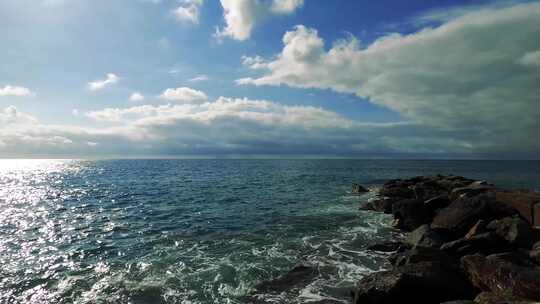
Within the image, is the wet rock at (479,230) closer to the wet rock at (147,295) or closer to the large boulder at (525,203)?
the large boulder at (525,203)

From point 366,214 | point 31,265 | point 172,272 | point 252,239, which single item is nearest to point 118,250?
point 31,265

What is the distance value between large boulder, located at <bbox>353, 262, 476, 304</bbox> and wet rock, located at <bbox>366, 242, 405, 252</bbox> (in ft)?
22.4

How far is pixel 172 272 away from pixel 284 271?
5.65 m

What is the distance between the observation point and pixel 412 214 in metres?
23.7

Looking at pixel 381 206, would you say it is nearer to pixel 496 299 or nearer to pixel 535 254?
pixel 535 254

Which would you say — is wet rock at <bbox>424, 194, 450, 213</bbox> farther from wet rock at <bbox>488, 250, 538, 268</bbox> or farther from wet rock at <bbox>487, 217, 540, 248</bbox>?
wet rock at <bbox>488, 250, 538, 268</bbox>

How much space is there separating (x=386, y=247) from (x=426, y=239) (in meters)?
2.47

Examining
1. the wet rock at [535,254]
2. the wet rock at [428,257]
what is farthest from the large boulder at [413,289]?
the wet rock at [535,254]

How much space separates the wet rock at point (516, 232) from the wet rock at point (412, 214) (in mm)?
6859

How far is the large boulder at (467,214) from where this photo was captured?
18.5m

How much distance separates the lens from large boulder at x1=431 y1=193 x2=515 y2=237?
18.5m

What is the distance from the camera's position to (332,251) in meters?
18.0

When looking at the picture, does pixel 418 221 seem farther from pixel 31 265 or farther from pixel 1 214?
pixel 1 214

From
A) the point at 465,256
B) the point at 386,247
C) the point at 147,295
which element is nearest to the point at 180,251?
the point at 147,295
